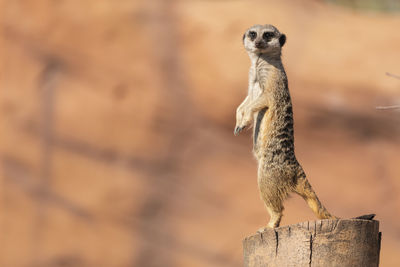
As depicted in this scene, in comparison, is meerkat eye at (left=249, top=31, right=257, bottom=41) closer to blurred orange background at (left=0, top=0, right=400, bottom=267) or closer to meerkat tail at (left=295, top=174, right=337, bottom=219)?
meerkat tail at (left=295, top=174, right=337, bottom=219)

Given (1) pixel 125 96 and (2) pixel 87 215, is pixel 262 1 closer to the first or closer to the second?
(1) pixel 125 96

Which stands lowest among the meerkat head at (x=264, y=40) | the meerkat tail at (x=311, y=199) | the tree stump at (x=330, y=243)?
the tree stump at (x=330, y=243)

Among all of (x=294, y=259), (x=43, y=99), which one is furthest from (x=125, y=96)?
(x=294, y=259)

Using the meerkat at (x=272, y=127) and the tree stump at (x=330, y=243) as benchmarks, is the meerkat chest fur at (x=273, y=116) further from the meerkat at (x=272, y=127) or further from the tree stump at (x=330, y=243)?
the tree stump at (x=330, y=243)

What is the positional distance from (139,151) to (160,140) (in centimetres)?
21

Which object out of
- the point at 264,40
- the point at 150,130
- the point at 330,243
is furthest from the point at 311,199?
the point at 150,130

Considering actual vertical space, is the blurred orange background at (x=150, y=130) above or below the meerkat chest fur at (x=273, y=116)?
above

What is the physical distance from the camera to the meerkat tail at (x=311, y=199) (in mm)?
2961

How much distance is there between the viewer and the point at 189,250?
617cm

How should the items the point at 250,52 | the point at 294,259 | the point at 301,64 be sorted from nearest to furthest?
1. the point at 294,259
2. the point at 250,52
3. the point at 301,64

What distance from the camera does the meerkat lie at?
9.92ft

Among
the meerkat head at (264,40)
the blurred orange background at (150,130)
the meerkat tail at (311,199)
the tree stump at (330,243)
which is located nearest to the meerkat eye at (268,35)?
the meerkat head at (264,40)

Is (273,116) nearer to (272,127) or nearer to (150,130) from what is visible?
(272,127)

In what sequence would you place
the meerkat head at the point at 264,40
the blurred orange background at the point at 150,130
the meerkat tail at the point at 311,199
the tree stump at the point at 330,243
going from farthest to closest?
1. the blurred orange background at the point at 150,130
2. the meerkat head at the point at 264,40
3. the meerkat tail at the point at 311,199
4. the tree stump at the point at 330,243
